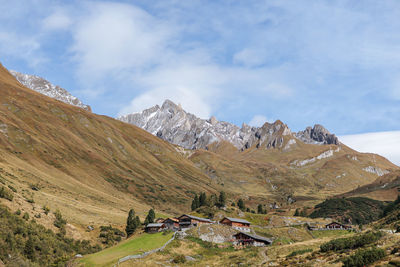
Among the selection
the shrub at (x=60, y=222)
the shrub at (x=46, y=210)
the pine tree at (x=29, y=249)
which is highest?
the shrub at (x=46, y=210)

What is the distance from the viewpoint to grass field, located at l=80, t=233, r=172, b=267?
65312 millimetres

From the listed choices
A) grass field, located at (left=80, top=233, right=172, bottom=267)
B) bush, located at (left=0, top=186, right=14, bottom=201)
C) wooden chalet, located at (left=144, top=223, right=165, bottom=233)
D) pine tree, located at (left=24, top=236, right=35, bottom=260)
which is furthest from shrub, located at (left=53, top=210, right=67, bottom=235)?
grass field, located at (left=80, top=233, right=172, bottom=267)

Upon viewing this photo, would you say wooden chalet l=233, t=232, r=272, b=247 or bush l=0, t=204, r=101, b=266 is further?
wooden chalet l=233, t=232, r=272, b=247

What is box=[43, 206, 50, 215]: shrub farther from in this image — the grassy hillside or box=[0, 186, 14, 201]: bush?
the grassy hillside

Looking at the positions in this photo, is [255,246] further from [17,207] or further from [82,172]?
[82,172]

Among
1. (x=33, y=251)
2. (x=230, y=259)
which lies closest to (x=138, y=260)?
(x=230, y=259)

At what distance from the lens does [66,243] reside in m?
90.7

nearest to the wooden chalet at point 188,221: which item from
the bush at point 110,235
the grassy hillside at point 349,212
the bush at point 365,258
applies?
the bush at point 110,235

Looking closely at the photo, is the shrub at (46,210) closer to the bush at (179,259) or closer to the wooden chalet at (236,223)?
the wooden chalet at (236,223)

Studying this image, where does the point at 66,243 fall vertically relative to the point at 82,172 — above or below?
below

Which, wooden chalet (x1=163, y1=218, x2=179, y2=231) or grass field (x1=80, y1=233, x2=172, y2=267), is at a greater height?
wooden chalet (x1=163, y1=218, x2=179, y2=231)

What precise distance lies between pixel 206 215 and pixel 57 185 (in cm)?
7450

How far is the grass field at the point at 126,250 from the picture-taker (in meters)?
65.3

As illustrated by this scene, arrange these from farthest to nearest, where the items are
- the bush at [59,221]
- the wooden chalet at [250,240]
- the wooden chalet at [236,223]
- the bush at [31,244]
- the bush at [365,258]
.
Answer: the bush at [59,221]
the wooden chalet at [236,223]
the wooden chalet at [250,240]
the bush at [31,244]
the bush at [365,258]
